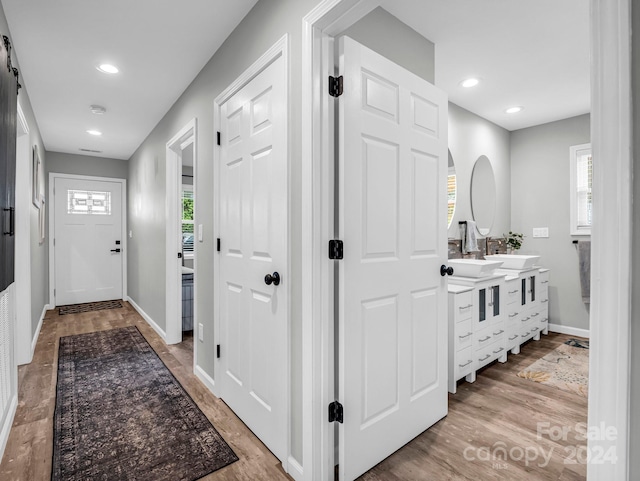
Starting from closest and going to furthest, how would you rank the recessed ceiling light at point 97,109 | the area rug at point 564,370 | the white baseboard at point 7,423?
1. the white baseboard at point 7,423
2. the area rug at point 564,370
3. the recessed ceiling light at point 97,109

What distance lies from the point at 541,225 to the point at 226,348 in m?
3.88

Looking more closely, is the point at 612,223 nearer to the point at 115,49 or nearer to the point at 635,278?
the point at 635,278

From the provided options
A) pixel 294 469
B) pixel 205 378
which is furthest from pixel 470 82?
pixel 205 378

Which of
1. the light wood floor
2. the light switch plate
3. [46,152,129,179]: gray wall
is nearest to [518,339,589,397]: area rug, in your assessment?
the light wood floor

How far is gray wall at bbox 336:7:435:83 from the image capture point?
5.86 feet

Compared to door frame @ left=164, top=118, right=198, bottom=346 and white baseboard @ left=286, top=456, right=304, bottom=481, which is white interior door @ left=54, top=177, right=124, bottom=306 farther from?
white baseboard @ left=286, top=456, right=304, bottom=481

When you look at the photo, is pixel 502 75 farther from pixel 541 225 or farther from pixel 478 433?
pixel 478 433

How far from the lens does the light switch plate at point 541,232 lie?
→ 4.00 m

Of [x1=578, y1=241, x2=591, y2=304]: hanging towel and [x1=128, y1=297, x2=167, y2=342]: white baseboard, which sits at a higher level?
[x1=578, y1=241, x2=591, y2=304]: hanging towel

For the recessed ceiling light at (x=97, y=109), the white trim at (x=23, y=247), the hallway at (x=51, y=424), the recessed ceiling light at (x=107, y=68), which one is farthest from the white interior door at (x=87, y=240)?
the recessed ceiling light at (x=107, y=68)

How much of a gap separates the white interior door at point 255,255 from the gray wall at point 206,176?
0.08 metres

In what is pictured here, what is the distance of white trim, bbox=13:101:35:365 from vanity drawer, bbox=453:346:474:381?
3.60 meters

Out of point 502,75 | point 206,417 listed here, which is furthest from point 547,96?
point 206,417

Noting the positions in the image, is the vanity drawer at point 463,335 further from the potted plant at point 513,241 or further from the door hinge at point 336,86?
the potted plant at point 513,241
